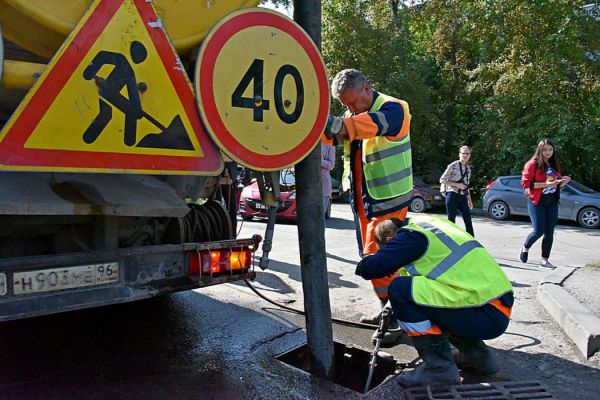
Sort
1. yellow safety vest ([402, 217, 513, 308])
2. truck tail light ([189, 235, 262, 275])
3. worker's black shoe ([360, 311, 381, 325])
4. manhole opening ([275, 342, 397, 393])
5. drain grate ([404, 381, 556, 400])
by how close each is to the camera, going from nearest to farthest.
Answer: drain grate ([404, 381, 556, 400]), yellow safety vest ([402, 217, 513, 308]), truck tail light ([189, 235, 262, 275]), manhole opening ([275, 342, 397, 393]), worker's black shoe ([360, 311, 381, 325])

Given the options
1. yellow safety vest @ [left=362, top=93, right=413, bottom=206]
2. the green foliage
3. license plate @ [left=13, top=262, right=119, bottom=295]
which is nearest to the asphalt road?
license plate @ [left=13, top=262, right=119, bottom=295]

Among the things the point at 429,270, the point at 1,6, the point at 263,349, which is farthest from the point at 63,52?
the point at 263,349

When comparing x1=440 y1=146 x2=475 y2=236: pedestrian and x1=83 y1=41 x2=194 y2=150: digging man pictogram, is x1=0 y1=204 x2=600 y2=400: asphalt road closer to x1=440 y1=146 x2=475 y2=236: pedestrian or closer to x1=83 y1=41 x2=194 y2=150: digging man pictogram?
x1=83 y1=41 x2=194 y2=150: digging man pictogram

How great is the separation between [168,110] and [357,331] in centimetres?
238

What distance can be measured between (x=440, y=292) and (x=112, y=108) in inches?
74.6

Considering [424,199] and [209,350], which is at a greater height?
[424,199]

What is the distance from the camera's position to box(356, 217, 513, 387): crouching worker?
289cm

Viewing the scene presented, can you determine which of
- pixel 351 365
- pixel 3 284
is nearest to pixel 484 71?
pixel 351 365

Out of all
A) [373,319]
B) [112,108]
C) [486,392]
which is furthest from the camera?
[373,319]

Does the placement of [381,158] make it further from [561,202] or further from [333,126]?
[561,202]

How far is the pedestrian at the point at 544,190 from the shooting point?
648 cm

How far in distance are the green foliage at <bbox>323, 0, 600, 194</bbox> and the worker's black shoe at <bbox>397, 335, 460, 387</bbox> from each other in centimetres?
1517

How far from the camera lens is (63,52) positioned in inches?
84.2

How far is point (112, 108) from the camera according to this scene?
226 cm
